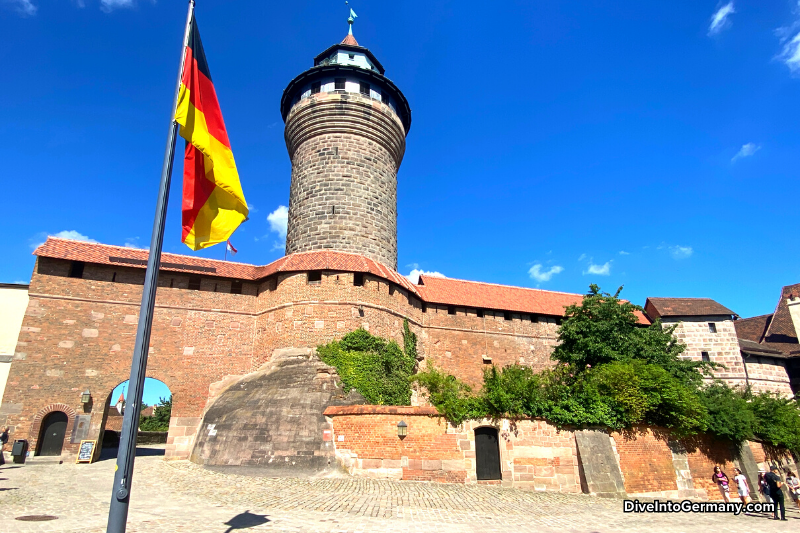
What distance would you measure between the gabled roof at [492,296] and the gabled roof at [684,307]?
1503mm

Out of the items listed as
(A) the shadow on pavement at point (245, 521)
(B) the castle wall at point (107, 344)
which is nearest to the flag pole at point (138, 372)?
(A) the shadow on pavement at point (245, 521)

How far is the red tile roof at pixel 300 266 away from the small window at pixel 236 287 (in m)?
0.41

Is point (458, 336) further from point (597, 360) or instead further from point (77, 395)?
point (77, 395)

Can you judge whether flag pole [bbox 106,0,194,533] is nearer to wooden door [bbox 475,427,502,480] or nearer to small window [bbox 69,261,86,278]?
wooden door [bbox 475,427,502,480]

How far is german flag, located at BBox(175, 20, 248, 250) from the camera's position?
6.27m

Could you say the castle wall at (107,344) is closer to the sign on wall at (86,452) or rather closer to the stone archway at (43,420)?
Answer: the stone archway at (43,420)

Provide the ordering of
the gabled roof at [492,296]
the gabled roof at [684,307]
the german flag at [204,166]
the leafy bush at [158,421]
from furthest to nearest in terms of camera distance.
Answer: the leafy bush at [158,421] < the gabled roof at [684,307] < the gabled roof at [492,296] < the german flag at [204,166]

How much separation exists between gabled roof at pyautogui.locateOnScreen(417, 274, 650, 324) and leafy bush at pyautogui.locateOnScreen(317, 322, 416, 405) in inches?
213

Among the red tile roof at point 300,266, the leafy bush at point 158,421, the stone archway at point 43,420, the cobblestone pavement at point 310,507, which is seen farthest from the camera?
the leafy bush at point 158,421

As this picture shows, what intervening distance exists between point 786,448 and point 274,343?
1934 centimetres

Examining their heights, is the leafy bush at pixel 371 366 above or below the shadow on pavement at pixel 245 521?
above

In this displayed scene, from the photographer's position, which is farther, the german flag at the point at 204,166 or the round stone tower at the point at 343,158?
the round stone tower at the point at 343,158

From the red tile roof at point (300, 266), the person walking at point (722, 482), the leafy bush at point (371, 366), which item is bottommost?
the person walking at point (722, 482)

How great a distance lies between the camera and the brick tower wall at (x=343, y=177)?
64.9 ft
